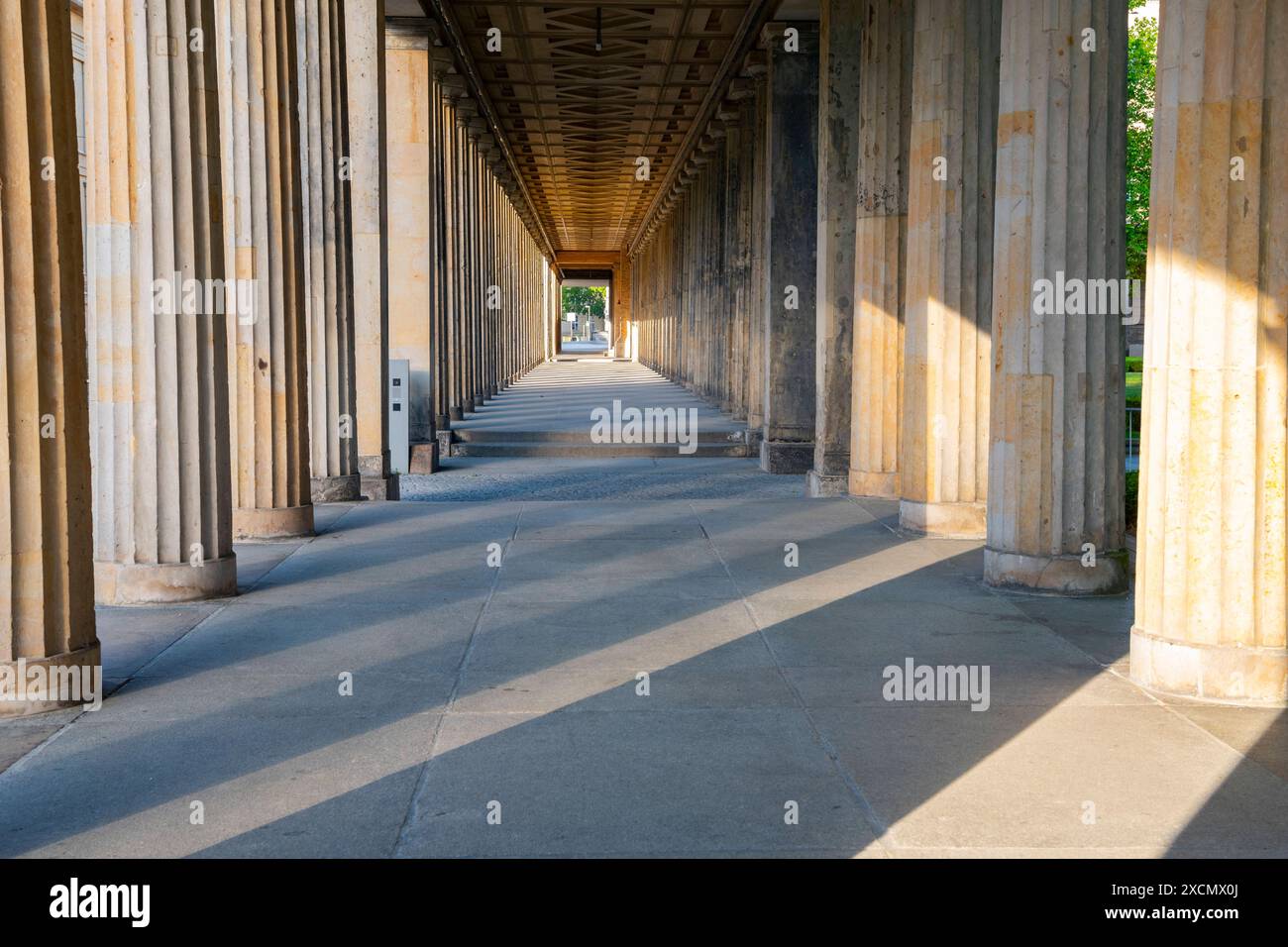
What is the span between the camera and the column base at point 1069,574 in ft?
31.8

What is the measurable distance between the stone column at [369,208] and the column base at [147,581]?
296 inches

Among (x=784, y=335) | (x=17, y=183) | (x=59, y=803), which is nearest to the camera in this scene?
(x=59, y=803)

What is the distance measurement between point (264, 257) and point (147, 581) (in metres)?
3.96

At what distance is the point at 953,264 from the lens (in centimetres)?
1273

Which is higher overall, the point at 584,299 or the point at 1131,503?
the point at 584,299

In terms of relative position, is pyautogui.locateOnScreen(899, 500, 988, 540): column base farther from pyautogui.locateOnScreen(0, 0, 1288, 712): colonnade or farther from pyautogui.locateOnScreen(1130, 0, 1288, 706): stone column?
pyautogui.locateOnScreen(1130, 0, 1288, 706): stone column

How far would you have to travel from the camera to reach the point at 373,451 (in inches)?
663

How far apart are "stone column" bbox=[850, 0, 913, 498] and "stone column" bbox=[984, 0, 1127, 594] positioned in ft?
17.7

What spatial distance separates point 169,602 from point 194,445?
3.73 feet

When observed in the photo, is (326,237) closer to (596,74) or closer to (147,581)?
(147,581)

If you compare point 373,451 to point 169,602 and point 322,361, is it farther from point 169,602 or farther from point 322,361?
point 169,602

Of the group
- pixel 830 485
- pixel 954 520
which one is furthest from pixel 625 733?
pixel 830 485

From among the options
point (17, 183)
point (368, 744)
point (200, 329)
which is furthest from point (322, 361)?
point (368, 744)
